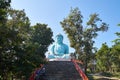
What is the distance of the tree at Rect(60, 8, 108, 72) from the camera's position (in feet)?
128

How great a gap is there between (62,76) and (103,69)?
35.4 metres

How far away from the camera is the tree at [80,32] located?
128 feet

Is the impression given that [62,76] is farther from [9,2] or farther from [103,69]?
[103,69]

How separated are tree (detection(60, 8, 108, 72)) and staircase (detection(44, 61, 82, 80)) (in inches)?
223

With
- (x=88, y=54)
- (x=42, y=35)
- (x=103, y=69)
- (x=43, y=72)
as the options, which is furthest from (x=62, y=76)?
(x=103, y=69)

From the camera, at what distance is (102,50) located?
56.7 metres

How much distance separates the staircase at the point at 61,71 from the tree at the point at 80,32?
567cm

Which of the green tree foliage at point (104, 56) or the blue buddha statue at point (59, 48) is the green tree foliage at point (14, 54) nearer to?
the blue buddha statue at point (59, 48)

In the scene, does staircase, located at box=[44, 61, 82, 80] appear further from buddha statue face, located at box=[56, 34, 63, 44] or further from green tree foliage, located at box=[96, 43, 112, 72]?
green tree foliage, located at box=[96, 43, 112, 72]

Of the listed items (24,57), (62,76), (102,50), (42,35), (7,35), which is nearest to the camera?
(7,35)

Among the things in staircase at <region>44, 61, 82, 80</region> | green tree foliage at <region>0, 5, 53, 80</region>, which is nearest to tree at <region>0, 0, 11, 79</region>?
green tree foliage at <region>0, 5, 53, 80</region>

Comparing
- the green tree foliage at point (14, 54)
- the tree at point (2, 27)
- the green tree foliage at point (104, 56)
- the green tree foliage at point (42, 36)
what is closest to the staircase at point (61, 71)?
the green tree foliage at point (14, 54)

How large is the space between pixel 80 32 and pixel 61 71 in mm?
12015

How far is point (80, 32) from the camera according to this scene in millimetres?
39531
